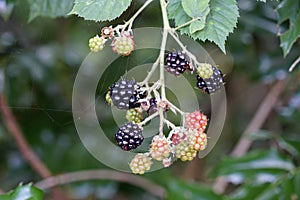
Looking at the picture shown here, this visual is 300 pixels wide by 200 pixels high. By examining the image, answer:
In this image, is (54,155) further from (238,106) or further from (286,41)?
(286,41)

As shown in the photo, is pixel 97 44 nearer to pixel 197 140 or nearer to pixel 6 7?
pixel 197 140

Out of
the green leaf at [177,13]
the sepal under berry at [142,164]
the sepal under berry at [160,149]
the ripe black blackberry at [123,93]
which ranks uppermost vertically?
the green leaf at [177,13]

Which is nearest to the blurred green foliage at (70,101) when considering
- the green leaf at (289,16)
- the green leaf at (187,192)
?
the green leaf at (187,192)

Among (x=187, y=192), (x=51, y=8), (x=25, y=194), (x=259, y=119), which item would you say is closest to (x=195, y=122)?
(x=25, y=194)

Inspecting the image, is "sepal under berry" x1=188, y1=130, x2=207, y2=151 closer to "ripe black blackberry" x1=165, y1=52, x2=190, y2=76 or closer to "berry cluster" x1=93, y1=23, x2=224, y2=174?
"berry cluster" x1=93, y1=23, x2=224, y2=174

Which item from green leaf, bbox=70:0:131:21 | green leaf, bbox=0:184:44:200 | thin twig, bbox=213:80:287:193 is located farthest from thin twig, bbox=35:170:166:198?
green leaf, bbox=70:0:131:21

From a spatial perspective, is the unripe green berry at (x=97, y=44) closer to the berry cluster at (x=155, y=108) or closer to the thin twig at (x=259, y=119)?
the berry cluster at (x=155, y=108)
